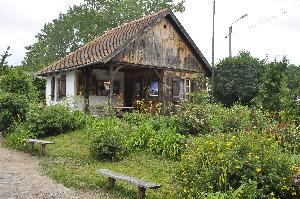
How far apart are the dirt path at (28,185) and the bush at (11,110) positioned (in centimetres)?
446

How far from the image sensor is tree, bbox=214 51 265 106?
27.7 m

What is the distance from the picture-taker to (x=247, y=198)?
556 cm

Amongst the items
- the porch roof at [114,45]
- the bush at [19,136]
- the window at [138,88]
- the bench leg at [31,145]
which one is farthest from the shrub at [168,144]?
the window at [138,88]

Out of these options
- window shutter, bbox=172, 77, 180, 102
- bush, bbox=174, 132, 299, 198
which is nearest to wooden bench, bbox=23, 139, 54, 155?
bush, bbox=174, 132, 299, 198

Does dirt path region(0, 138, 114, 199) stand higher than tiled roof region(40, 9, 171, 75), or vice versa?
tiled roof region(40, 9, 171, 75)

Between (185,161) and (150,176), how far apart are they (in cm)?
211

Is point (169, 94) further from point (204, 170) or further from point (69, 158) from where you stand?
point (204, 170)

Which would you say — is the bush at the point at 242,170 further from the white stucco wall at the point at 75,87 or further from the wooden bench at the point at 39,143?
the white stucco wall at the point at 75,87

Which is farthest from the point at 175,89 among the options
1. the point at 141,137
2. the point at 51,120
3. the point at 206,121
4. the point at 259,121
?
the point at 141,137

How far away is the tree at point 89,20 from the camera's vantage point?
42.1 m

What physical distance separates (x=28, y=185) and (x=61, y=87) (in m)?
16.6

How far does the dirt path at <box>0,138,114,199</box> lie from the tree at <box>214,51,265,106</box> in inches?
778

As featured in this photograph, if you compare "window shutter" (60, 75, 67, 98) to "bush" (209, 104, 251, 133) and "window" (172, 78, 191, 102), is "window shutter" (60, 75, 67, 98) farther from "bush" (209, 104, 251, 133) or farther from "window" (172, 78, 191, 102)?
"bush" (209, 104, 251, 133)

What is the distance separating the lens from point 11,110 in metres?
15.1
